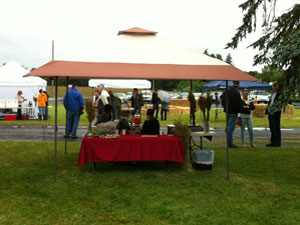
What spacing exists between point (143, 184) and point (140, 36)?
3405 millimetres

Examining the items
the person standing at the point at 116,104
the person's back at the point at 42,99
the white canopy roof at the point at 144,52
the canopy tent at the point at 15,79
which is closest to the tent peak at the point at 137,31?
the white canopy roof at the point at 144,52

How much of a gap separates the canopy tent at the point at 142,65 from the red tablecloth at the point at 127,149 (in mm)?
833

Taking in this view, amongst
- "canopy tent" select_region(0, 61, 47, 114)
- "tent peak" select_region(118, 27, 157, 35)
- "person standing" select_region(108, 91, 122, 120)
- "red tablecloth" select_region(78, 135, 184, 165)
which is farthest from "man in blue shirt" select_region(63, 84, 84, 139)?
"canopy tent" select_region(0, 61, 47, 114)

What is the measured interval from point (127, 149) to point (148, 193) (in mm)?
1403

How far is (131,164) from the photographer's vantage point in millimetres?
8742

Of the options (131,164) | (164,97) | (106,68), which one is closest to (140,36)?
(106,68)

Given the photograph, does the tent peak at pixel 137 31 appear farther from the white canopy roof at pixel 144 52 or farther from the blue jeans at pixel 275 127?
the blue jeans at pixel 275 127

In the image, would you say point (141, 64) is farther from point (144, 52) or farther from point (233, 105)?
point (233, 105)

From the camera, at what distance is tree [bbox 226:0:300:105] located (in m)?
6.02

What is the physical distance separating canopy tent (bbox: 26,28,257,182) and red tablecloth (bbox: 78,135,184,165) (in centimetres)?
83

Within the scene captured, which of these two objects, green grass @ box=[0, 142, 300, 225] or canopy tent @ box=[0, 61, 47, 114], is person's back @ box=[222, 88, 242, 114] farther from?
canopy tent @ box=[0, 61, 47, 114]

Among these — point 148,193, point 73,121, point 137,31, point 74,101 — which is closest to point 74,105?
point 74,101

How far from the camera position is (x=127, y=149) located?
7.66m

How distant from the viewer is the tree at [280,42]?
237 inches
